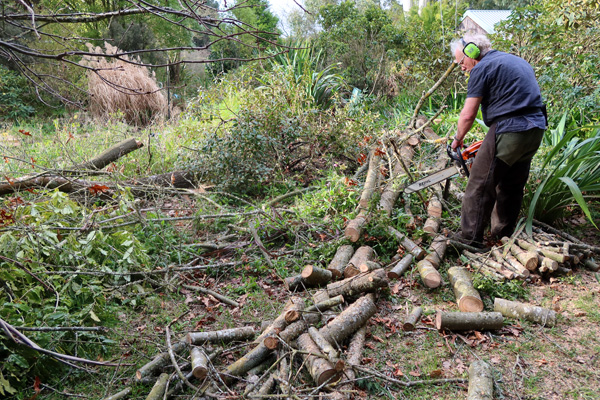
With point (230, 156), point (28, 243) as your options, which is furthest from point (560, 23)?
point (28, 243)

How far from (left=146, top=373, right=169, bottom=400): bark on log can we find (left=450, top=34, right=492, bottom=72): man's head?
372 centimetres

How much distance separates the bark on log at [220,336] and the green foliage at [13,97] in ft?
36.6

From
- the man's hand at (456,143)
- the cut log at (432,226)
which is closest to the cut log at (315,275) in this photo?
the cut log at (432,226)

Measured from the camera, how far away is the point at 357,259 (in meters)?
3.83

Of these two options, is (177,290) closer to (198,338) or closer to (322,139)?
(198,338)

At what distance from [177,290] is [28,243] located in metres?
1.22

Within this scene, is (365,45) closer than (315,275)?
No

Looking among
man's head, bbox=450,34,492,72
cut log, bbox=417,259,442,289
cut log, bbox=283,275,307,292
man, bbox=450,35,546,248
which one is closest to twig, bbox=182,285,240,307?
cut log, bbox=283,275,307,292

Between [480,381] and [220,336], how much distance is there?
1698 millimetres

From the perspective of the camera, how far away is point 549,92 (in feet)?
18.7

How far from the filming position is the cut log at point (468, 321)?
3.04 meters

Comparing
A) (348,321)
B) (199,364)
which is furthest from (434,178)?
(199,364)

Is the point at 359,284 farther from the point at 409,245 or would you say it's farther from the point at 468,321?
the point at 409,245

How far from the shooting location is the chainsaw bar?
4248 millimetres
